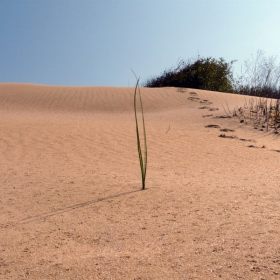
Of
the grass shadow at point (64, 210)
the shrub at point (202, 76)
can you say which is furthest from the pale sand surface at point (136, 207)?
the shrub at point (202, 76)

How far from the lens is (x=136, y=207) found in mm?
3176

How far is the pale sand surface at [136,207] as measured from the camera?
6.80ft

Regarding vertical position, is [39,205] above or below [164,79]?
below

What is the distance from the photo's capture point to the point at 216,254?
2.15m

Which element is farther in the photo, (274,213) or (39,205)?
(39,205)

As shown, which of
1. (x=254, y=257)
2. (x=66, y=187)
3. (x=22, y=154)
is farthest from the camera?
(x=22, y=154)

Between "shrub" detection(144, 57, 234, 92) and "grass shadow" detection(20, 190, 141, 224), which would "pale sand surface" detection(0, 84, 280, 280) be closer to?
"grass shadow" detection(20, 190, 141, 224)

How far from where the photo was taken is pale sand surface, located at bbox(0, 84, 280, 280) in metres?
2.07

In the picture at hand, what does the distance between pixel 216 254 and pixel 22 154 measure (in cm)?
447

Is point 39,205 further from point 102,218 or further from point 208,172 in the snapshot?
point 208,172

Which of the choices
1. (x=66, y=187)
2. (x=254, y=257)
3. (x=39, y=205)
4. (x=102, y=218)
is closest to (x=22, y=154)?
(x=66, y=187)

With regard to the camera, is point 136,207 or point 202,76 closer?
point 136,207

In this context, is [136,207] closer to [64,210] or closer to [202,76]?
[64,210]

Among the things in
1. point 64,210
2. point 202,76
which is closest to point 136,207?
point 64,210
